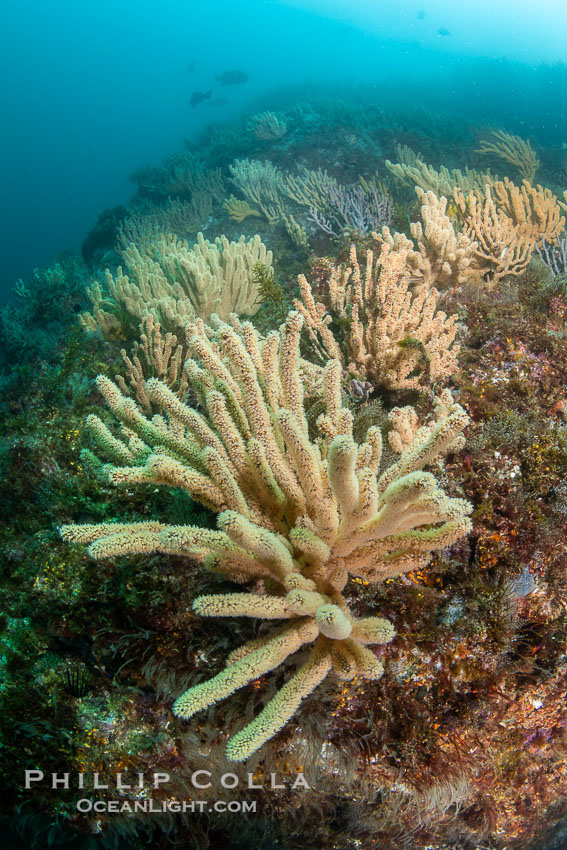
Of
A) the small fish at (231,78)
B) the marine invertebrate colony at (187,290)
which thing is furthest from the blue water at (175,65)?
the marine invertebrate colony at (187,290)

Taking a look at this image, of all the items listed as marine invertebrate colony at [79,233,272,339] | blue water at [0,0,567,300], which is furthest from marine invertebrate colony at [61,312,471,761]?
blue water at [0,0,567,300]

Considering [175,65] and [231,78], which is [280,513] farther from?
[175,65]

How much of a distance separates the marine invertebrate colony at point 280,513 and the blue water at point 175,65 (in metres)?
34.7

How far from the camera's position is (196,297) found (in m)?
5.52

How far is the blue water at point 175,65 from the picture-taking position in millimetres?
53094

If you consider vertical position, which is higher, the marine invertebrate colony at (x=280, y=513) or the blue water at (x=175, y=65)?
the blue water at (x=175, y=65)

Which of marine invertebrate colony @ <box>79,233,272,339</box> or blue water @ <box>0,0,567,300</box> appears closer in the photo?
marine invertebrate colony @ <box>79,233,272,339</box>

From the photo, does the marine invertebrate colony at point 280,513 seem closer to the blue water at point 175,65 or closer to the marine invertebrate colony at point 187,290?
the marine invertebrate colony at point 187,290

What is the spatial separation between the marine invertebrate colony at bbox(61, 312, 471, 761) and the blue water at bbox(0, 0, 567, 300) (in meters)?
34.7

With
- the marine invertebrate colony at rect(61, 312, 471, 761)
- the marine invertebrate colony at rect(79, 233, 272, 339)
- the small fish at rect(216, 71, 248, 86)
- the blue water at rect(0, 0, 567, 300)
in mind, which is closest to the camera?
the marine invertebrate colony at rect(61, 312, 471, 761)

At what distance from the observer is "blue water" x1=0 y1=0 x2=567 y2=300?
53.1 meters

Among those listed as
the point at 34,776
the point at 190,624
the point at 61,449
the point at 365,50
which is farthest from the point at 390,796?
the point at 365,50

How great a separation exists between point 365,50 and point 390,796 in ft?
347

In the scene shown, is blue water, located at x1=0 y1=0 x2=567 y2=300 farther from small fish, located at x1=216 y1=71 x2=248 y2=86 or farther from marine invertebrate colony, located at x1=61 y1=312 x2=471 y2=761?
marine invertebrate colony, located at x1=61 y1=312 x2=471 y2=761
